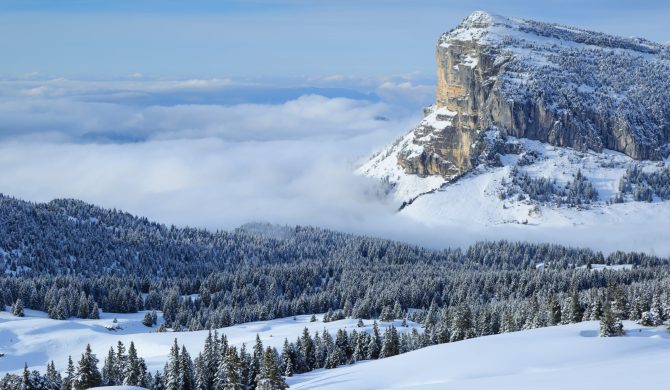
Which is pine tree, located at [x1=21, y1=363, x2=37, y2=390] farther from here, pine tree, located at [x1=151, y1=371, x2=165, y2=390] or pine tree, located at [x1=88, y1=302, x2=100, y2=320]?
pine tree, located at [x1=88, y1=302, x2=100, y2=320]

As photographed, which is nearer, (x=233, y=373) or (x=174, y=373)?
(x=233, y=373)

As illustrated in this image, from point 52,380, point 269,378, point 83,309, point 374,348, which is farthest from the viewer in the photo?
point 83,309

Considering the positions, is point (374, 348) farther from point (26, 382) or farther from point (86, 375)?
point (26, 382)

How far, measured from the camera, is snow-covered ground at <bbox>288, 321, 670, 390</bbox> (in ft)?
246

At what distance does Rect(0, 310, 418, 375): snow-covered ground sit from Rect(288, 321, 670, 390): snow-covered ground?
3968 centimetres

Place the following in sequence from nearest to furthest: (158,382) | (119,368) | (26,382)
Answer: (26,382)
(158,382)
(119,368)

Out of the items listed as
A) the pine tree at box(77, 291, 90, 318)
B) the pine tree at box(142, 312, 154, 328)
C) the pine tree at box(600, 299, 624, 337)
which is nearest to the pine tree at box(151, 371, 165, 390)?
the pine tree at box(600, 299, 624, 337)

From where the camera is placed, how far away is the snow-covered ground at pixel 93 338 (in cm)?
14125

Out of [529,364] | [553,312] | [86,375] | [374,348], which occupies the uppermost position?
[553,312]

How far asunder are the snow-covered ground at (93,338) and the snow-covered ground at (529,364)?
130ft

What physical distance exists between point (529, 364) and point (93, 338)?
99449 millimetres

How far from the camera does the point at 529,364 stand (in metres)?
90.9

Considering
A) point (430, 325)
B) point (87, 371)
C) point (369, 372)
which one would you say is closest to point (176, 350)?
point (87, 371)

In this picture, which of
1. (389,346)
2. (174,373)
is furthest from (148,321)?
(174,373)
